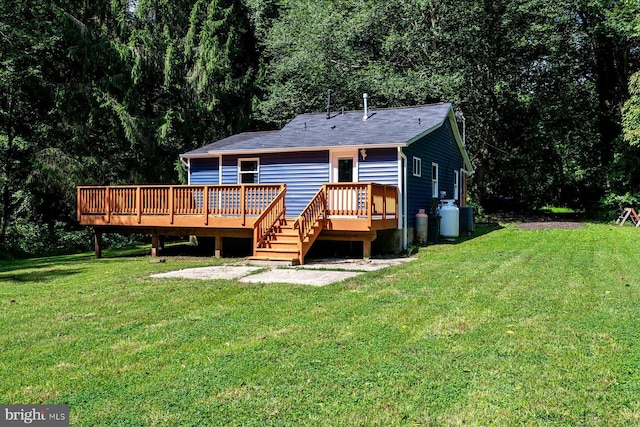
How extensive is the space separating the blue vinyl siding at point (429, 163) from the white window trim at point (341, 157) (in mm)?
1303

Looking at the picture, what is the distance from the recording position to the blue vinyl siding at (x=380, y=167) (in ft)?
40.2

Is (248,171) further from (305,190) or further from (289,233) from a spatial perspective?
(289,233)

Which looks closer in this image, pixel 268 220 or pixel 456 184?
pixel 268 220

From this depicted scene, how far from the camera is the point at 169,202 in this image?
12.1 meters

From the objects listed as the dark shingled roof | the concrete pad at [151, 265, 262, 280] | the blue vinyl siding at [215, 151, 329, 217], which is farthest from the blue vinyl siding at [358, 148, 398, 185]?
the concrete pad at [151, 265, 262, 280]

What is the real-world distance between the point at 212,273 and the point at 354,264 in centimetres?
290

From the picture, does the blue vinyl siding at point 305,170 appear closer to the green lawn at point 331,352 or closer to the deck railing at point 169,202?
the deck railing at point 169,202

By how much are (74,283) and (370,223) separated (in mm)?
5708

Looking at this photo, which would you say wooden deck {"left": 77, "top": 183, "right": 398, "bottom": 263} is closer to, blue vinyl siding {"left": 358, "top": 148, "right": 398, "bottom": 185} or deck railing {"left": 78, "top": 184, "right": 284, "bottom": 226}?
deck railing {"left": 78, "top": 184, "right": 284, "bottom": 226}

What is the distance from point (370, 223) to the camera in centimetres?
1030

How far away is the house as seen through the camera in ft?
34.7

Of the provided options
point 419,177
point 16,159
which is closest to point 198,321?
point 419,177

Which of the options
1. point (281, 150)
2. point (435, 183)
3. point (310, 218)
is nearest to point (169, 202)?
point (281, 150)

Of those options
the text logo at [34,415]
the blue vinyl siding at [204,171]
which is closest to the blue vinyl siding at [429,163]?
the blue vinyl siding at [204,171]
